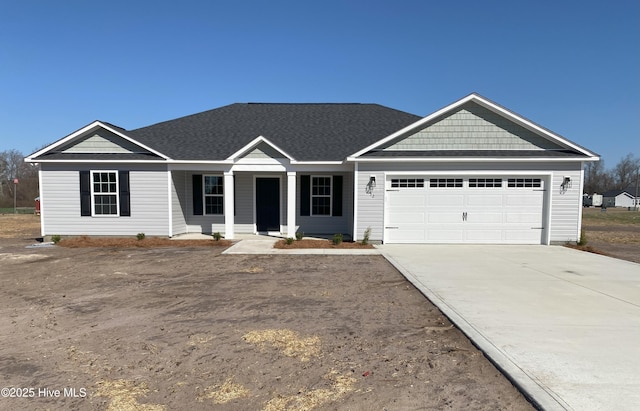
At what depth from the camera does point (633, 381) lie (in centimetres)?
323

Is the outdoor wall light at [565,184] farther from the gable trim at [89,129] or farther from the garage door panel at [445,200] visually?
the gable trim at [89,129]

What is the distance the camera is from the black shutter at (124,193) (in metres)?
12.7

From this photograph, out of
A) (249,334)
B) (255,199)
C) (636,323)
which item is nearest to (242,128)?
(255,199)

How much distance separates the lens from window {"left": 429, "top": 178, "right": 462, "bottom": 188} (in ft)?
39.1

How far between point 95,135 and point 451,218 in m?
13.3

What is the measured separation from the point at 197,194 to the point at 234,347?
1129 cm

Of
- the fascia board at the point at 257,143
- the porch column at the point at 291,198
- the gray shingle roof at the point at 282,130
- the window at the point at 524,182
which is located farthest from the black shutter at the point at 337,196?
the window at the point at 524,182

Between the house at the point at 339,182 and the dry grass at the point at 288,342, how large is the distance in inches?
309

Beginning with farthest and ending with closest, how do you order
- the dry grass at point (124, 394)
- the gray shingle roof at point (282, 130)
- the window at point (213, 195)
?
the window at point (213, 195), the gray shingle roof at point (282, 130), the dry grass at point (124, 394)

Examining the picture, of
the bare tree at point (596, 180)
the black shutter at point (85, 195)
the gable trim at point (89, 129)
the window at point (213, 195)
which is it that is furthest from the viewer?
the bare tree at point (596, 180)

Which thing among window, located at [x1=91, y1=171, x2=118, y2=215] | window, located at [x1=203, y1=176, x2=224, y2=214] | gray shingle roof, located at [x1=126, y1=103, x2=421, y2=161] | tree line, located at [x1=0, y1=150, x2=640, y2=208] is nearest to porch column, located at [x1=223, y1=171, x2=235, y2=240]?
gray shingle roof, located at [x1=126, y1=103, x2=421, y2=161]

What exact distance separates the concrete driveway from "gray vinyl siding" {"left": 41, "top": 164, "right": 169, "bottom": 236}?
8.76m

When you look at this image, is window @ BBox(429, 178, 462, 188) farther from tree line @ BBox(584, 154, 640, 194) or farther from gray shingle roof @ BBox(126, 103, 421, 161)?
tree line @ BBox(584, 154, 640, 194)

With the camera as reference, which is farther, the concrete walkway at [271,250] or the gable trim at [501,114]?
the gable trim at [501,114]
